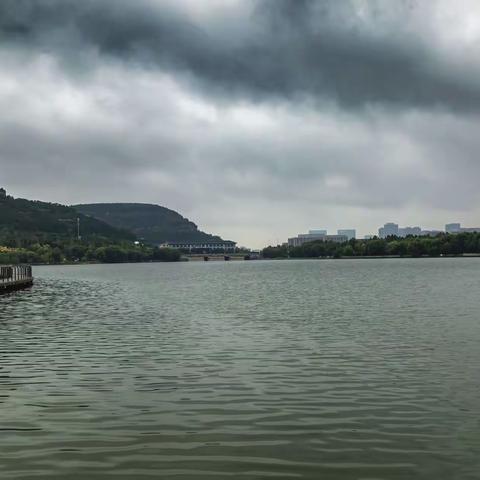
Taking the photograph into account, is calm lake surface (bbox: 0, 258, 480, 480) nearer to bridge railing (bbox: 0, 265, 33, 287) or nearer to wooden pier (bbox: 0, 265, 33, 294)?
wooden pier (bbox: 0, 265, 33, 294)

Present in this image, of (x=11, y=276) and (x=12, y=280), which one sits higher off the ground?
(x=11, y=276)

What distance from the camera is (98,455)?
55.2ft

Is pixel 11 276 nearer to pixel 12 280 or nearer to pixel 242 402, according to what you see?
pixel 12 280

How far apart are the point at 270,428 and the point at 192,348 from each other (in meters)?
18.2

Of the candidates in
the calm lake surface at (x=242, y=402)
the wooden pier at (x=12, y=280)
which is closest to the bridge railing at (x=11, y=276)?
the wooden pier at (x=12, y=280)

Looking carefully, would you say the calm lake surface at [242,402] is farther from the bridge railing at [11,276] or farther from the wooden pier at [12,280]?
the bridge railing at [11,276]

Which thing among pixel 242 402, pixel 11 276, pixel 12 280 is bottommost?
Result: pixel 242 402

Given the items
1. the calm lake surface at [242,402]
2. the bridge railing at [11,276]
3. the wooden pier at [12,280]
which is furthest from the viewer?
the bridge railing at [11,276]

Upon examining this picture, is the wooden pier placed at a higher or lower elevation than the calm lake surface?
higher

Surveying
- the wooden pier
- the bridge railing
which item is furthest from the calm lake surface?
the bridge railing

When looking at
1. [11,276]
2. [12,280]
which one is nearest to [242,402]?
[12,280]

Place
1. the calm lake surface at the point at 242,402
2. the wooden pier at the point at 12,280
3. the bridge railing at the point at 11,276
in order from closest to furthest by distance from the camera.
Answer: the calm lake surface at the point at 242,402, the wooden pier at the point at 12,280, the bridge railing at the point at 11,276

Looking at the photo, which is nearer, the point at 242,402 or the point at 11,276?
the point at 242,402

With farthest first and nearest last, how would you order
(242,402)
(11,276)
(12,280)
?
(11,276)
(12,280)
(242,402)
